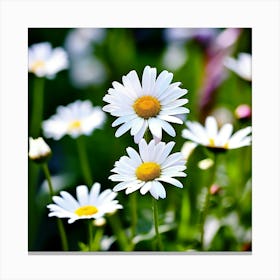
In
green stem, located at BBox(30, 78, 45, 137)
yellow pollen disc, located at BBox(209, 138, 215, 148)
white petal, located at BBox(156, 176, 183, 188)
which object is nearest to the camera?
white petal, located at BBox(156, 176, 183, 188)

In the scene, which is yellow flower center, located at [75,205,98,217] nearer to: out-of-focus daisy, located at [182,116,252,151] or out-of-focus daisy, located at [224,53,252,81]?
out-of-focus daisy, located at [182,116,252,151]

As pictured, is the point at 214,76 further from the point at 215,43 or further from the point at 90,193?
the point at 90,193

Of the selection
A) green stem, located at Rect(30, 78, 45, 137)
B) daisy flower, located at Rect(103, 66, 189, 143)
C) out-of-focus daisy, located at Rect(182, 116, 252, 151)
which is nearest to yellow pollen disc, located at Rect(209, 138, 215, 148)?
out-of-focus daisy, located at Rect(182, 116, 252, 151)

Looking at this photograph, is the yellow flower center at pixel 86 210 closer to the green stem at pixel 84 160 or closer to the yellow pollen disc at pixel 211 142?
the green stem at pixel 84 160

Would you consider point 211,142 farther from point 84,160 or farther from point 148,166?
point 84,160

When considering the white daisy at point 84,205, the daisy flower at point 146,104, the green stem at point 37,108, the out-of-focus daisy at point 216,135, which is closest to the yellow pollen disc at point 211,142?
the out-of-focus daisy at point 216,135
